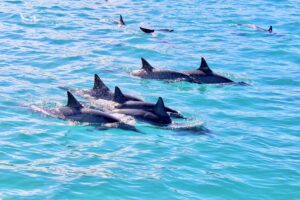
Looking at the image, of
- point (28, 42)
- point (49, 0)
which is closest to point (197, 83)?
point (28, 42)

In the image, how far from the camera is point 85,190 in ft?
32.6

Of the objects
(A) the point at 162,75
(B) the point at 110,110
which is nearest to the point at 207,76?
(A) the point at 162,75

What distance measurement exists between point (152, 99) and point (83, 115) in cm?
→ 297

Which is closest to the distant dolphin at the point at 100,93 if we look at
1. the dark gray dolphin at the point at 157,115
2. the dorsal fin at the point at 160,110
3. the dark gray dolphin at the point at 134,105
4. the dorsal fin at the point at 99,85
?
the dorsal fin at the point at 99,85

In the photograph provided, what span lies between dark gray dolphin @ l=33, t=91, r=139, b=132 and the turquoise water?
261mm

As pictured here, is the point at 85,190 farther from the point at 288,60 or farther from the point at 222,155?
the point at 288,60

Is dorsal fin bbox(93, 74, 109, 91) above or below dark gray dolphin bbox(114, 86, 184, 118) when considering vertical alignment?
above

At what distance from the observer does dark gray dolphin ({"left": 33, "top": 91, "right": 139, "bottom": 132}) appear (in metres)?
13.2

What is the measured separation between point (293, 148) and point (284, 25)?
17596 mm

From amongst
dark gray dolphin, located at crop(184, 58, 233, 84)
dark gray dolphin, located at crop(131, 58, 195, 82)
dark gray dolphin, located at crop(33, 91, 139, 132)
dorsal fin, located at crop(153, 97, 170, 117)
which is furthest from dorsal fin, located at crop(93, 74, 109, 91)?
dark gray dolphin, located at crop(184, 58, 233, 84)

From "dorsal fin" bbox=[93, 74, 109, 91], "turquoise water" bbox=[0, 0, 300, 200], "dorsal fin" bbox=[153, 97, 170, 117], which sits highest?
"dorsal fin" bbox=[93, 74, 109, 91]

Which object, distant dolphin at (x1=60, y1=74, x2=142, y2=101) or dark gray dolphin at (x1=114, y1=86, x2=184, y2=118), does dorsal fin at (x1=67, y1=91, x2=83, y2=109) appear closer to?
dark gray dolphin at (x1=114, y1=86, x2=184, y2=118)

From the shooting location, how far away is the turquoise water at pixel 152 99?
10367 millimetres

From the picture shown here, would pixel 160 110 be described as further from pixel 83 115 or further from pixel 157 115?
pixel 83 115
